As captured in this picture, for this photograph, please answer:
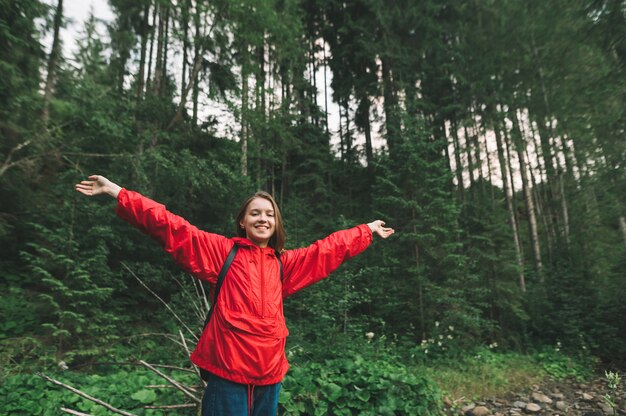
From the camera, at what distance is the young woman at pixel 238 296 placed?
1614mm

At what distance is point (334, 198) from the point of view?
546 inches

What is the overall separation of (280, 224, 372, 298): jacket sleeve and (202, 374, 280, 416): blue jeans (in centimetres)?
56

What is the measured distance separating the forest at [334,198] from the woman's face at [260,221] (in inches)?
54.2

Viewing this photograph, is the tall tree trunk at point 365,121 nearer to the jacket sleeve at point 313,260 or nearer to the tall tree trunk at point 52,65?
the tall tree trunk at point 52,65

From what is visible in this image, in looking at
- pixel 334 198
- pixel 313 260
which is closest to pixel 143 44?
pixel 334 198

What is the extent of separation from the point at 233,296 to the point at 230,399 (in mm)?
490

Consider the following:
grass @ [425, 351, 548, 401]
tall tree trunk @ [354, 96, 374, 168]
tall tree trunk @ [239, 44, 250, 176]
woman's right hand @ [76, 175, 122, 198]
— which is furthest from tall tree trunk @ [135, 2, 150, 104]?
grass @ [425, 351, 548, 401]

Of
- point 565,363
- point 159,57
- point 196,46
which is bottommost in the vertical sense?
point 565,363

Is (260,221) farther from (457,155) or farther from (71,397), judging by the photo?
(457,155)

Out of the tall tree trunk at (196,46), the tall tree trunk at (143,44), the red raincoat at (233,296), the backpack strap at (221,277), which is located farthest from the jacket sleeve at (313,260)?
the tall tree trunk at (143,44)

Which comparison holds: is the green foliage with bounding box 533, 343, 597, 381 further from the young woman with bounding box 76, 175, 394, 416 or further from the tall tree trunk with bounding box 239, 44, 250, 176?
the tall tree trunk with bounding box 239, 44, 250, 176

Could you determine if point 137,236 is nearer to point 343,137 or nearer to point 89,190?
point 89,190

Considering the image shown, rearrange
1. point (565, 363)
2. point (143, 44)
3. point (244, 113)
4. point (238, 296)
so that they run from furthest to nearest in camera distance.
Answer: point (143, 44)
point (244, 113)
point (565, 363)
point (238, 296)

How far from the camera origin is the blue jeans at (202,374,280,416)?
1.59 meters
